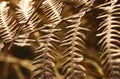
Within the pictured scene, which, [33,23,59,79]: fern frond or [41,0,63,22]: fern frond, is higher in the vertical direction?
[41,0,63,22]: fern frond

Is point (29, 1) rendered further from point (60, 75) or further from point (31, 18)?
point (60, 75)

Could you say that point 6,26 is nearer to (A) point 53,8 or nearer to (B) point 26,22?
(B) point 26,22

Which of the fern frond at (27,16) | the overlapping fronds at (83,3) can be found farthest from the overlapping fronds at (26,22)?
the overlapping fronds at (83,3)

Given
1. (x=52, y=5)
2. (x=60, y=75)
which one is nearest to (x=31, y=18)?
(x=52, y=5)

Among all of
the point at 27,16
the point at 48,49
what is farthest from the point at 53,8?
the point at 48,49

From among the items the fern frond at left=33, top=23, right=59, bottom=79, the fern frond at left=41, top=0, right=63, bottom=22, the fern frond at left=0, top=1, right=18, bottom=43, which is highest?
the fern frond at left=41, top=0, right=63, bottom=22

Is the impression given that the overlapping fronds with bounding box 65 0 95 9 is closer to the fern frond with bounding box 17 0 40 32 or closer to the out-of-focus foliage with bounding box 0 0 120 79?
the out-of-focus foliage with bounding box 0 0 120 79

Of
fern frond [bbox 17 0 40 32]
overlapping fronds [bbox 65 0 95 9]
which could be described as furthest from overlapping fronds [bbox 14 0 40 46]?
overlapping fronds [bbox 65 0 95 9]

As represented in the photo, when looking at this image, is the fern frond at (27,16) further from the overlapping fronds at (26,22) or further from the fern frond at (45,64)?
the fern frond at (45,64)

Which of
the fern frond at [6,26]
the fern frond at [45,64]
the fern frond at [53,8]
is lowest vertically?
the fern frond at [45,64]
